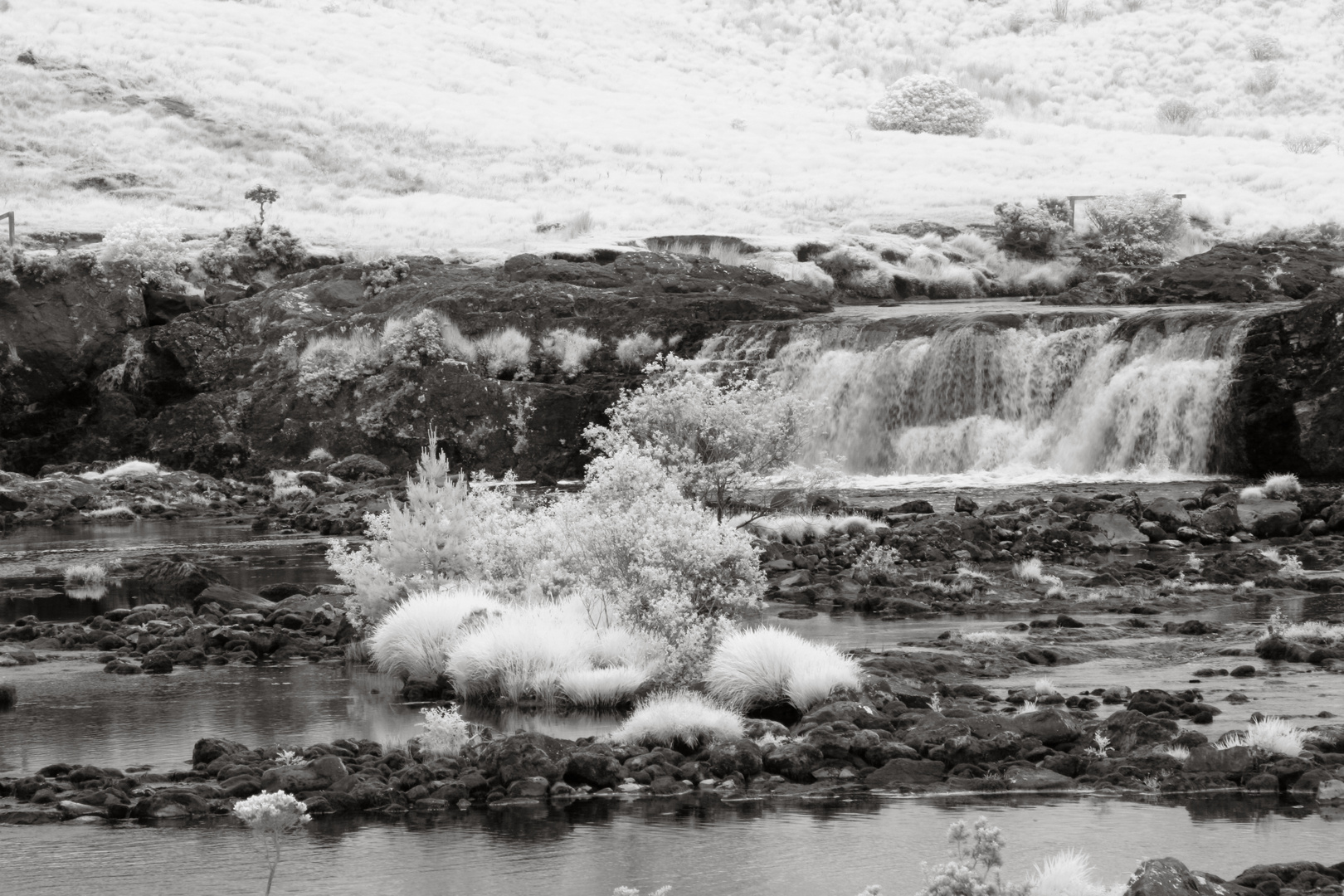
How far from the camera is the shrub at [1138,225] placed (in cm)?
5944

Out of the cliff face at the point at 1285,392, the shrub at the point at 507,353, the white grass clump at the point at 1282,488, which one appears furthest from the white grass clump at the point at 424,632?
the shrub at the point at 507,353

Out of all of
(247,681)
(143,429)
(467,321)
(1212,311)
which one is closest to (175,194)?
(143,429)

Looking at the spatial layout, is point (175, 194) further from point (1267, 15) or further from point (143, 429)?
point (1267, 15)

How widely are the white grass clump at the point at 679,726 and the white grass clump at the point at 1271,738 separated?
408cm

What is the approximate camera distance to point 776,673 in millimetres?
16406

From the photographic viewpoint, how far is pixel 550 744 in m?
14.4

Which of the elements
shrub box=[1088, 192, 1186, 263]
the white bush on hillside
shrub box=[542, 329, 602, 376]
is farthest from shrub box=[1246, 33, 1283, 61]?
the white bush on hillside

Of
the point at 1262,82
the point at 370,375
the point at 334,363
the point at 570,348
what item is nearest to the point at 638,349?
the point at 570,348

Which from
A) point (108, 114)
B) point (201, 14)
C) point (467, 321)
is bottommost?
point (467, 321)

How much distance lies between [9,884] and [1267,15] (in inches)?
3798

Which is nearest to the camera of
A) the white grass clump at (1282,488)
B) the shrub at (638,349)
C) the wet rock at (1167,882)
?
the wet rock at (1167,882)

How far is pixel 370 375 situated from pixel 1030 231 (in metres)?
25.0

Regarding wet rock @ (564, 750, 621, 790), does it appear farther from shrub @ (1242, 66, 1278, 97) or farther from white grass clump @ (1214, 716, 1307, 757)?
shrub @ (1242, 66, 1278, 97)

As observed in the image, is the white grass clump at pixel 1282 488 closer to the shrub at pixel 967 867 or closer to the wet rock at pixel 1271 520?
the wet rock at pixel 1271 520
